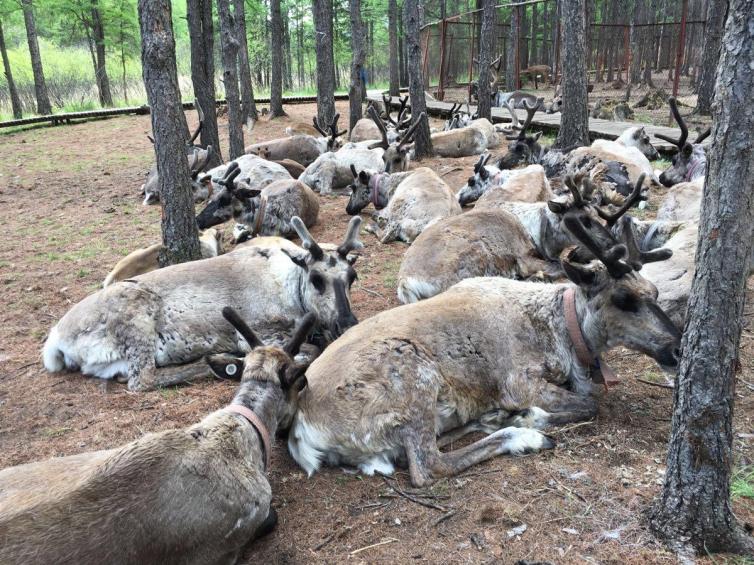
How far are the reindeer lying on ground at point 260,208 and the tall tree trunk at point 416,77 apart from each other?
439 cm

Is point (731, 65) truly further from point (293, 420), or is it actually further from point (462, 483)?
point (293, 420)

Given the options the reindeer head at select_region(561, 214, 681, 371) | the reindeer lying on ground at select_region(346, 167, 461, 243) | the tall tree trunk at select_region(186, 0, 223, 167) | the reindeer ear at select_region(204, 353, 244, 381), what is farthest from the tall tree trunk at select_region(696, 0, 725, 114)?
the reindeer ear at select_region(204, 353, 244, 381)

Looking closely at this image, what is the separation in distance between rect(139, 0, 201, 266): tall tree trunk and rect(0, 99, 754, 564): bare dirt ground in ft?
4.46

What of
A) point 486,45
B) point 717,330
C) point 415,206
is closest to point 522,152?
point 415,206

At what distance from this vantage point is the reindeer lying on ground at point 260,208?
948 centimetres

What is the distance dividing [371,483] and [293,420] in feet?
2.20

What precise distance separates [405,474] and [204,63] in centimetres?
1173

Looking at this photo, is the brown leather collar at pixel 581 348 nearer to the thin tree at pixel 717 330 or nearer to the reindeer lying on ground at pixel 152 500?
the thin tree at pixel 717 330

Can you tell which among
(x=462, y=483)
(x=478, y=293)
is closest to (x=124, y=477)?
(x=462, y=483)

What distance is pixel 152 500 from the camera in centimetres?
300

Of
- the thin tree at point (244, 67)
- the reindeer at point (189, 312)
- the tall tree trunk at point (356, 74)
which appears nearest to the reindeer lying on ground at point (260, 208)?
the reindeer at point (189, 312)

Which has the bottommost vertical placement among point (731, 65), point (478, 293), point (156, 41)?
point (478, 293)

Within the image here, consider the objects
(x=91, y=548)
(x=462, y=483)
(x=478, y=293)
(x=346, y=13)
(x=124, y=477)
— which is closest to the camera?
(x=91, y=548)

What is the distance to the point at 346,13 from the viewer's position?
40.2 meters
